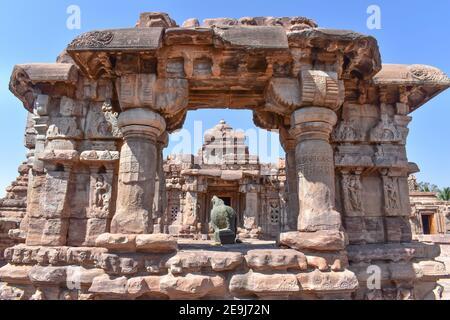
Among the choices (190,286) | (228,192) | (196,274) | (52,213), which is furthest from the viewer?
(228,192)

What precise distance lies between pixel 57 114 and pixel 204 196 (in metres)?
10.1

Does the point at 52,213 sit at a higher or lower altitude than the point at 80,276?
higher

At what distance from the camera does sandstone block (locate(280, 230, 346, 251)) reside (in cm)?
345

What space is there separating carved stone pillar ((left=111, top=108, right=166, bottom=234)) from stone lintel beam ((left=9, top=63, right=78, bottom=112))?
47.5 inches

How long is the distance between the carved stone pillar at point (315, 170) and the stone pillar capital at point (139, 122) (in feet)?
5.95

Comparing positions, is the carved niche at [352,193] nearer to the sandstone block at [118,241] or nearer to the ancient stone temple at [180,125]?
the ancient stone temple at [180,125]

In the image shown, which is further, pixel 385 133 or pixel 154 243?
pixel 385 133

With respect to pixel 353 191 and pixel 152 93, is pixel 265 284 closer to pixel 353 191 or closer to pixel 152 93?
pixel 353 191

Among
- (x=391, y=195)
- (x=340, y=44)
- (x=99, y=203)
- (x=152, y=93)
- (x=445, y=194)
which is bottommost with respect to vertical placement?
(x=99, y=203)

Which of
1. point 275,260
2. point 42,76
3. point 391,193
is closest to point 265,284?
point 275,260

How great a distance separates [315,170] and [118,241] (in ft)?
8.16

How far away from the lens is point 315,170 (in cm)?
377

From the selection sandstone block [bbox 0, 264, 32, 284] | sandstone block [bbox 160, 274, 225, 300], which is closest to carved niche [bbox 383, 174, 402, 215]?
sandstone block [bbox 160, 274, 225, 300]

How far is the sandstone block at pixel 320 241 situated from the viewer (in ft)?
11.3
